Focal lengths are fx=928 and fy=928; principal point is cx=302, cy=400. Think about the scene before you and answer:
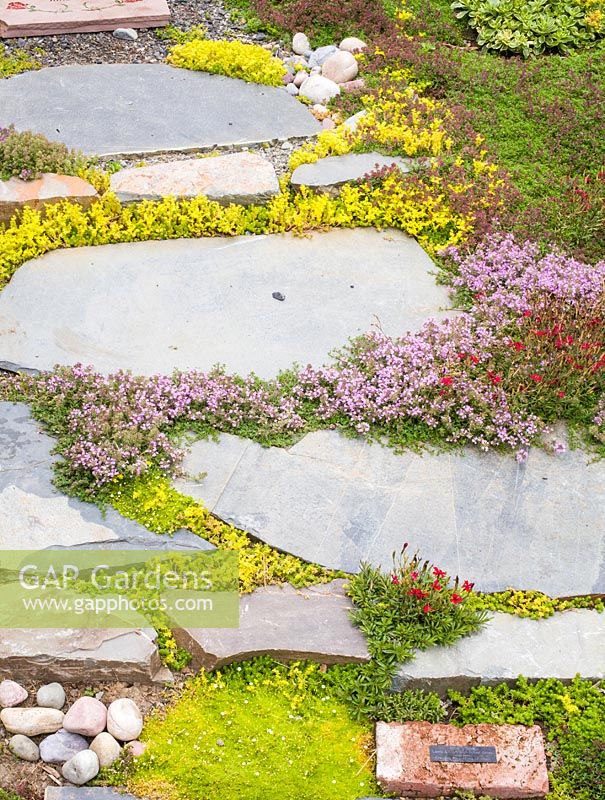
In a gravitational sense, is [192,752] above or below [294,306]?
below

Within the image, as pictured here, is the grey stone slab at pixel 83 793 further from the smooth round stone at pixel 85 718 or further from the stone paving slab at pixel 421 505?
the stone paving slab at pixel 421 505

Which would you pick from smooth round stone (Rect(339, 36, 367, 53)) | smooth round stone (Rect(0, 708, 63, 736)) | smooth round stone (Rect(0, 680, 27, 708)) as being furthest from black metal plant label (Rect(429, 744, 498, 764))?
smooth round stone (Rect(339, 36, 367, 53))

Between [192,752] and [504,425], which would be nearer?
[192,752]

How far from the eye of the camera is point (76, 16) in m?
10.3

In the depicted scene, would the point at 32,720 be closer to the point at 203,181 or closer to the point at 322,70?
the point at 203,181

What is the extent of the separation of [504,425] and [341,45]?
18.6 ft

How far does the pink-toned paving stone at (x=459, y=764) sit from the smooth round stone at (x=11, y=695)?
1846 millimetres

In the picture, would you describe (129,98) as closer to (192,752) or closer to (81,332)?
(81,332)

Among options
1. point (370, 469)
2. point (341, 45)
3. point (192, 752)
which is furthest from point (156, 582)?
point (341, 45)

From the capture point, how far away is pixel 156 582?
17.1 feet

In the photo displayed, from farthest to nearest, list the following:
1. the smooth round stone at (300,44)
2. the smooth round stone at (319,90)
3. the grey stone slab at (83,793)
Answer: the smooth round stone at (300,44), the smooth round stone at (319,90), the grey stone slab at (83,793)

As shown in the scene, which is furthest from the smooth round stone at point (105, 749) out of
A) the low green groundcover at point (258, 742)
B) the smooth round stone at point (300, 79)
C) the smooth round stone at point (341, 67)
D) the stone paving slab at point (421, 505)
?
the smooth round stone at point (341, 67)

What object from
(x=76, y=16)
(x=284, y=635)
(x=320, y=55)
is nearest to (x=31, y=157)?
(x=76, y=16)

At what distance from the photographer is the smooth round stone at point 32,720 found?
15.4 ft
